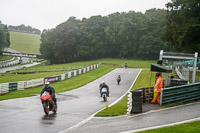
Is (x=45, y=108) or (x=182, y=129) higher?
(x=182, y=129)

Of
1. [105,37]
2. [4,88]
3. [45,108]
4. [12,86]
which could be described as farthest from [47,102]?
[105,37]

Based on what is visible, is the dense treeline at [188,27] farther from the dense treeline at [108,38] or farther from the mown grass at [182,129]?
the dense treeline at [108,38]

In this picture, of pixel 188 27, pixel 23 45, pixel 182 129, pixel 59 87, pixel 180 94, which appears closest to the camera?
pixel 182 129

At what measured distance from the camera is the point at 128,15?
10031 centimetres

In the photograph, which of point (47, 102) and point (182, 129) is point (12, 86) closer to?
point (47, 102)

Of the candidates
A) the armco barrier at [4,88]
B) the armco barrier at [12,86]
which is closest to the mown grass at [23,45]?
the armco barrier at [12,86]

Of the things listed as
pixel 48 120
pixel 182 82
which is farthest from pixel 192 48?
pixel 48 120

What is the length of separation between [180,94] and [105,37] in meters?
86.6

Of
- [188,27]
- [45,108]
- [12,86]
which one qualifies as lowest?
[12,86]

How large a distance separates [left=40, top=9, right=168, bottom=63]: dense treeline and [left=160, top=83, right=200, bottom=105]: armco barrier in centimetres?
7520

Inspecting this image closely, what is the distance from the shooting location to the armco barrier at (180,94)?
1520 cm

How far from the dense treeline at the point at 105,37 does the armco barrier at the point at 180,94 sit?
A: 75.2 metres

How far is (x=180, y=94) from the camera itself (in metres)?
15.6

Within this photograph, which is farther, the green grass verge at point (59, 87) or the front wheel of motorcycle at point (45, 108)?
the green grass verge at point (59, 87)
